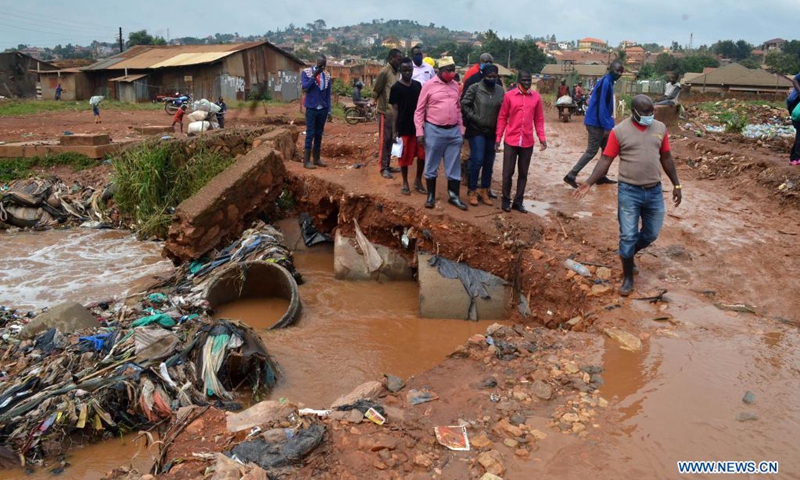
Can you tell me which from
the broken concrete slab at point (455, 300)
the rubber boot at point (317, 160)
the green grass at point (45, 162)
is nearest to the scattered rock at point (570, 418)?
the broken concrete slab at point (455, 300)

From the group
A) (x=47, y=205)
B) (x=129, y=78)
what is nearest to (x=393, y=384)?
(x=47, y=205)

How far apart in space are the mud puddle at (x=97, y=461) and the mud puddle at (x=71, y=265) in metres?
3.67

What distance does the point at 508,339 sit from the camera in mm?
4875

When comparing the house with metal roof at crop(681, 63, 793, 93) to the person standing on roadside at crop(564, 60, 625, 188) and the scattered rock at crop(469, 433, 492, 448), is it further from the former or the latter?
the scattered rock at crop(469, 433, 492, 448)

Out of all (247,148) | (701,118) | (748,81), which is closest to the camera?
(247,148)

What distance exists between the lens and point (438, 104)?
6289mm

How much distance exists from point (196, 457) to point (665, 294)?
4175 mm

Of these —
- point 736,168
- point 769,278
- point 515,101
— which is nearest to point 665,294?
point 769,278

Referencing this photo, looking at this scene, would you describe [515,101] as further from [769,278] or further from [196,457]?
[196,457]

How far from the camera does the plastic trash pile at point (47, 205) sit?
36.3ft

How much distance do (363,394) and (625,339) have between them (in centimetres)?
215

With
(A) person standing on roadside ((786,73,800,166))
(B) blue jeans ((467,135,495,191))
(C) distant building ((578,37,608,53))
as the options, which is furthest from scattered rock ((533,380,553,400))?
(C) distant building ((578,37,608,53))

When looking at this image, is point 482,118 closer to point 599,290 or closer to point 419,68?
point 419,68

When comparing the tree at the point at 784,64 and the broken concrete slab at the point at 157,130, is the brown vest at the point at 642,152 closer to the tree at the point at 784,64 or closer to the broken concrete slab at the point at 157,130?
the broken concrete slab at the point at 157,130
